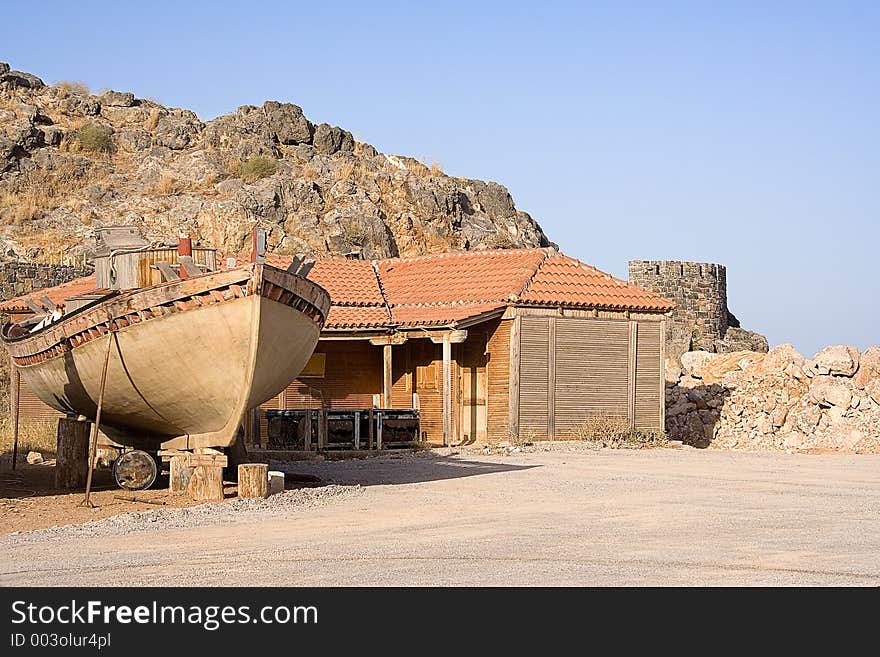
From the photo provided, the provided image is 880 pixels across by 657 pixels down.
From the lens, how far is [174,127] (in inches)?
2263

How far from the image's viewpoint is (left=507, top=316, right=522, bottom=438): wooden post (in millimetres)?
25062

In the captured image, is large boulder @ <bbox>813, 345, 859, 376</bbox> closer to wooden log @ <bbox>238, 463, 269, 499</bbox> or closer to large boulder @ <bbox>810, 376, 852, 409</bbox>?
large boulder @ <bbox>810, 376, 852, 409</bbox>

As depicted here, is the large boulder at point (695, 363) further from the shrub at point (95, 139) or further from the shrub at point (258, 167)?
the shrub at point (95, 139)

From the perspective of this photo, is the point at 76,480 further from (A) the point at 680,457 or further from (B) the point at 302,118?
(B) the point at 302,118

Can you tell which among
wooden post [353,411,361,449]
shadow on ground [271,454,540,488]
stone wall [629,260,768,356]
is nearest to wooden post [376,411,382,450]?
wooden post [353,411,361,449]

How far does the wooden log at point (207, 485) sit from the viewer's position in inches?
537

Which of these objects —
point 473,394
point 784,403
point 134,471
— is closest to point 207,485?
point 134,471

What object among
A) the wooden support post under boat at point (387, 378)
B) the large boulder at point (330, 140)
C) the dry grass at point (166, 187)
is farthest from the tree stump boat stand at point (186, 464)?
the large boulder at point (330, 140)

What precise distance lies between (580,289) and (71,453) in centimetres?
1432

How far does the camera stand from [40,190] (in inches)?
2003

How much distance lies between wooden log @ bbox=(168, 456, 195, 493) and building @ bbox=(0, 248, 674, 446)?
9.94m

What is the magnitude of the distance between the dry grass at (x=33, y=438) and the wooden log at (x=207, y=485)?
8.34 metres

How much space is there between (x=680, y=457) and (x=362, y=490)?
9.73m
